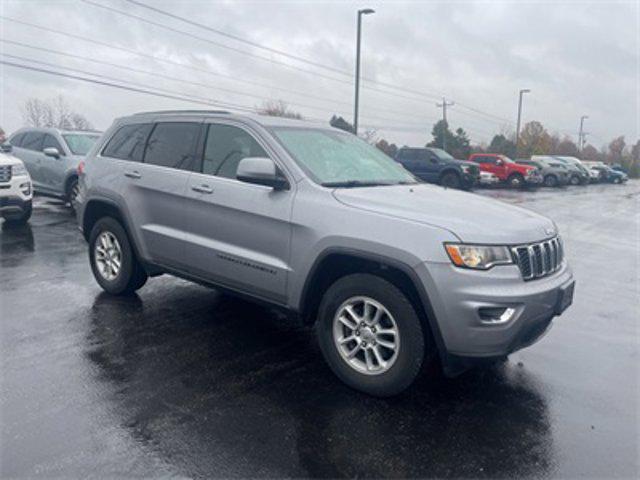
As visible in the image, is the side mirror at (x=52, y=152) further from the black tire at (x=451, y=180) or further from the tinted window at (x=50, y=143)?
the black tire at (x=451, y=180)

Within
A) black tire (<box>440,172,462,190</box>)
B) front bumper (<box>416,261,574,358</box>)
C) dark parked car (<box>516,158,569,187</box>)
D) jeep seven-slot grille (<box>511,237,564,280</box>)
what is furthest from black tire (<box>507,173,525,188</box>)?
front bumper (<box>416,261,574,358</box>)

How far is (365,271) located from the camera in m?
4.01

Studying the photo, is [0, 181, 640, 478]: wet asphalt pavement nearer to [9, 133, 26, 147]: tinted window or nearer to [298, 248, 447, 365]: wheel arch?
[298, 248, 447, 365]: wheel arch

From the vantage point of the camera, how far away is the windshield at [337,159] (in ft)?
14.7

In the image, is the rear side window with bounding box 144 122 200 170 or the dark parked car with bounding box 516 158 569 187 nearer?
the rear side window with bounding box 144 122 200 170

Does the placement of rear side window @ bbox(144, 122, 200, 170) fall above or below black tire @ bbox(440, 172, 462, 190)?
above

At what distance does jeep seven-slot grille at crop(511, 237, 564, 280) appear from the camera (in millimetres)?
3704

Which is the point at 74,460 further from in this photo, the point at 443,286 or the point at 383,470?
the point at 443,286

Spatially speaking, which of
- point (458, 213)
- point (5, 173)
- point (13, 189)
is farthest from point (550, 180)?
point (458, 213)

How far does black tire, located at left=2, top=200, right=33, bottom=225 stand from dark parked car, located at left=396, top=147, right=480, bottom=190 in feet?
57.0

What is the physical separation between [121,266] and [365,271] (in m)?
2.98

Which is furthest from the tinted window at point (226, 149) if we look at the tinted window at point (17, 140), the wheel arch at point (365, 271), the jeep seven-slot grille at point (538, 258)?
the tinted window at point (17, 140)

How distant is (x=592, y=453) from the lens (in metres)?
3.30

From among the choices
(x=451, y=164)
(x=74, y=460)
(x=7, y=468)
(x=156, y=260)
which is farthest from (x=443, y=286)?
(x=451, y=164)
